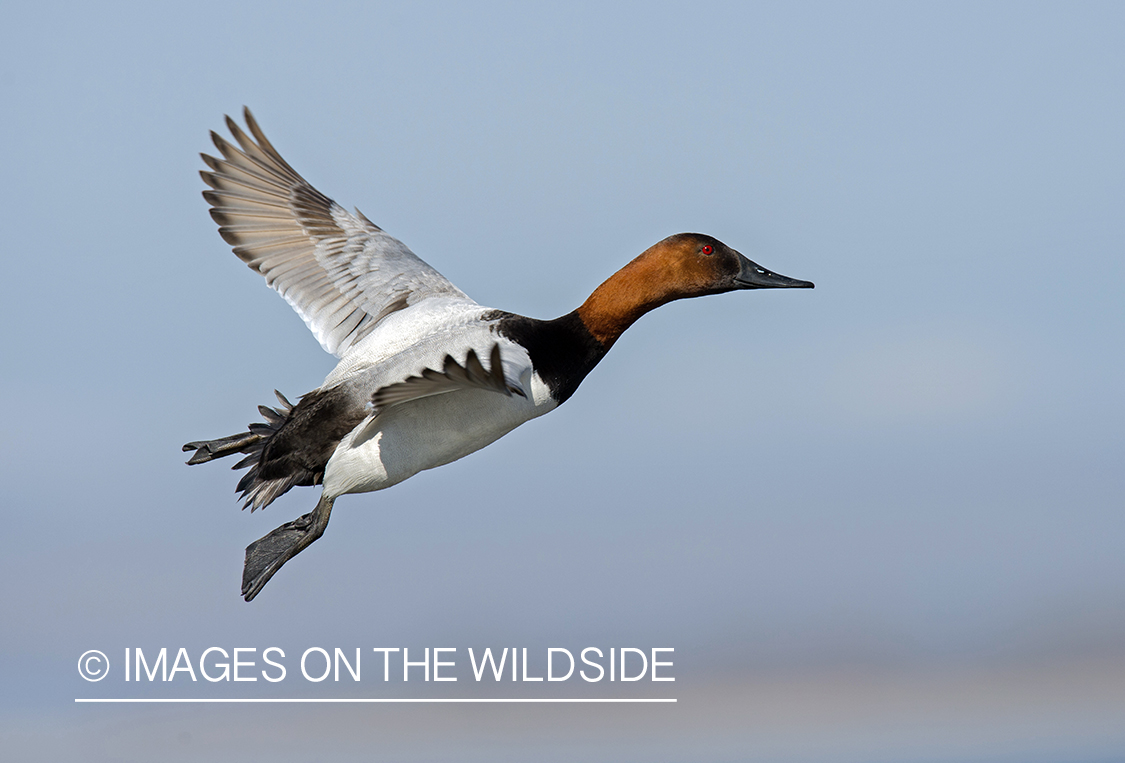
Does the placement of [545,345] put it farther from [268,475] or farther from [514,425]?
[268,475]

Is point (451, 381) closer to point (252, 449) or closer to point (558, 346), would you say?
Answer: point (558, 346)

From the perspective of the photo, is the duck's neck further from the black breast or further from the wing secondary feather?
the wing secondary feather

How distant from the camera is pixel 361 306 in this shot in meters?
5.35

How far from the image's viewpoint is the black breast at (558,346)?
475 cm

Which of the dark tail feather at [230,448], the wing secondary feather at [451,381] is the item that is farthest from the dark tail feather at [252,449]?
the wing secondary feather at [451,381]

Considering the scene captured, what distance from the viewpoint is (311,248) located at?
18.3 feet

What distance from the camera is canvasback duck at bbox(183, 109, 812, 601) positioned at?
4.61 meters

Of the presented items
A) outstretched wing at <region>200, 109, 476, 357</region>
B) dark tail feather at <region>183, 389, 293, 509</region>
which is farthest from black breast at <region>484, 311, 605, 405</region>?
dark tail feather at <region>183, 389, 293, 509</region>

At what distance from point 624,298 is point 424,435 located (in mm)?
1067

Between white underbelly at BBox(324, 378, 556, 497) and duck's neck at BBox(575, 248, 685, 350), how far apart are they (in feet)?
1.48

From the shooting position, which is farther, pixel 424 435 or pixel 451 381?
pixel 424 435

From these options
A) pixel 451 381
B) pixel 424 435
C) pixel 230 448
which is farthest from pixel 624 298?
pixel 230 448

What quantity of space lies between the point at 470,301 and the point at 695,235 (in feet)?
3.48

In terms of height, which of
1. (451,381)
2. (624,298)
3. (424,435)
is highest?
(624,298)
